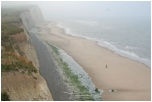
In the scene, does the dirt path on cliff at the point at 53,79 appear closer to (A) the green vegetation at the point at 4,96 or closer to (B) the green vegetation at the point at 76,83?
(B) the green vegetation at the point at 76,83

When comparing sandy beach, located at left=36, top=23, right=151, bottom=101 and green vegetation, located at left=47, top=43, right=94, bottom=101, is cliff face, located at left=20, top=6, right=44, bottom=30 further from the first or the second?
green vegetation, located at left=47, top=43, right=94, bottom=101

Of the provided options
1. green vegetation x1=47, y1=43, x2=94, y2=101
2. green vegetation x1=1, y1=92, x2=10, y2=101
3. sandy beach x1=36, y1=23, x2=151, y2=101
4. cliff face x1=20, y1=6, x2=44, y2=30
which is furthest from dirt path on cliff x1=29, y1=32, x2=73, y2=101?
cliff face x1=20, y1=6, x2=44, y2=30

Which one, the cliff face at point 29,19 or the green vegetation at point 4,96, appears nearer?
the green vegetation at point 4,96

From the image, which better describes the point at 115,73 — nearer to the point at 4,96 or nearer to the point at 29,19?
the point at 4,96

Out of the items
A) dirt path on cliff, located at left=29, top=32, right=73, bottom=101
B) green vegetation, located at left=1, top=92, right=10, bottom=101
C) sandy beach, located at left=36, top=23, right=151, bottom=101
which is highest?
green vegetation, located at left=1, top=92, right=10, bottom=101

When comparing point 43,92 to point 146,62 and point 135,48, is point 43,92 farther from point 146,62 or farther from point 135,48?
point 135,48

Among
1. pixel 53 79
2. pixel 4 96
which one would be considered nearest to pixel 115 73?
pixel 53 79

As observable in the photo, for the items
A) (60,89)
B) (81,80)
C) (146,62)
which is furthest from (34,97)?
(146,62)

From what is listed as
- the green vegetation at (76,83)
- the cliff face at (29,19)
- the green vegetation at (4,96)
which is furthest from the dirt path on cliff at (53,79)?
the cliff face at (29,19)
